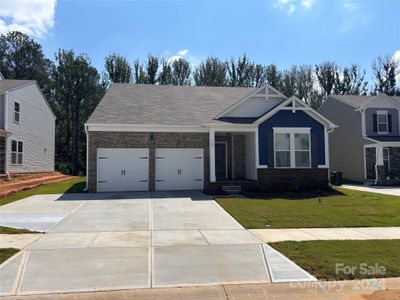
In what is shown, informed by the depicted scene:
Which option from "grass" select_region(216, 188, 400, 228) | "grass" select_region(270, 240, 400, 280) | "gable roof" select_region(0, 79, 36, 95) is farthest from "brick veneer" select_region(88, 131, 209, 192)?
"grass" select_region(270, 240, 400, 280)

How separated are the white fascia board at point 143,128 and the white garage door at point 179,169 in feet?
3.43

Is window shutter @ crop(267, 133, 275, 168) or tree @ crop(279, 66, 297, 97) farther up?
tree @ crop(279, 66, 297, 97)

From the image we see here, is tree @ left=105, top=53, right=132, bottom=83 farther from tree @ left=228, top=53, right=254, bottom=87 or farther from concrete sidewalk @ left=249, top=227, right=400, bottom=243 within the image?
concrete sidewalk @ left=249, top=227, right=400, bottom=243

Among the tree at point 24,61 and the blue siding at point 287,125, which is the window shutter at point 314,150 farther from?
the tree at point 24,61

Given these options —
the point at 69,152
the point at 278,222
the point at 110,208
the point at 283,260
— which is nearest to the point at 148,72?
the point at 69,152

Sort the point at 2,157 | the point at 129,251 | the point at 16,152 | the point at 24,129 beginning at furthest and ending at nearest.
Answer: the point at 24,129, the point at 16,152, the point at 2,157, the point at 129,251

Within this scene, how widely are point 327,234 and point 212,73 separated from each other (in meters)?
38.4

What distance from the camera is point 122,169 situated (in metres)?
19.1

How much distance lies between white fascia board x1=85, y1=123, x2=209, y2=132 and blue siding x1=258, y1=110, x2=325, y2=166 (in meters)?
2.98

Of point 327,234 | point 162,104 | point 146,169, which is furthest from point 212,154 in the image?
point 327,234

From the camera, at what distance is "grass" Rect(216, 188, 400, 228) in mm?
10883

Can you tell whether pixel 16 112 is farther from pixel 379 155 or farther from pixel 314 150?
pixel 379 155

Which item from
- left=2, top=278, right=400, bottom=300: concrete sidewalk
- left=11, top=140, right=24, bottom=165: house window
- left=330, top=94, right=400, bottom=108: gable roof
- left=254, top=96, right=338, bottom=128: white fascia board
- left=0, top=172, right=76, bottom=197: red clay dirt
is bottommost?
left=2, top=278, right=400, bottom=300: concrete sidewalk

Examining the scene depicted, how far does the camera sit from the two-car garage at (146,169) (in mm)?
18875
